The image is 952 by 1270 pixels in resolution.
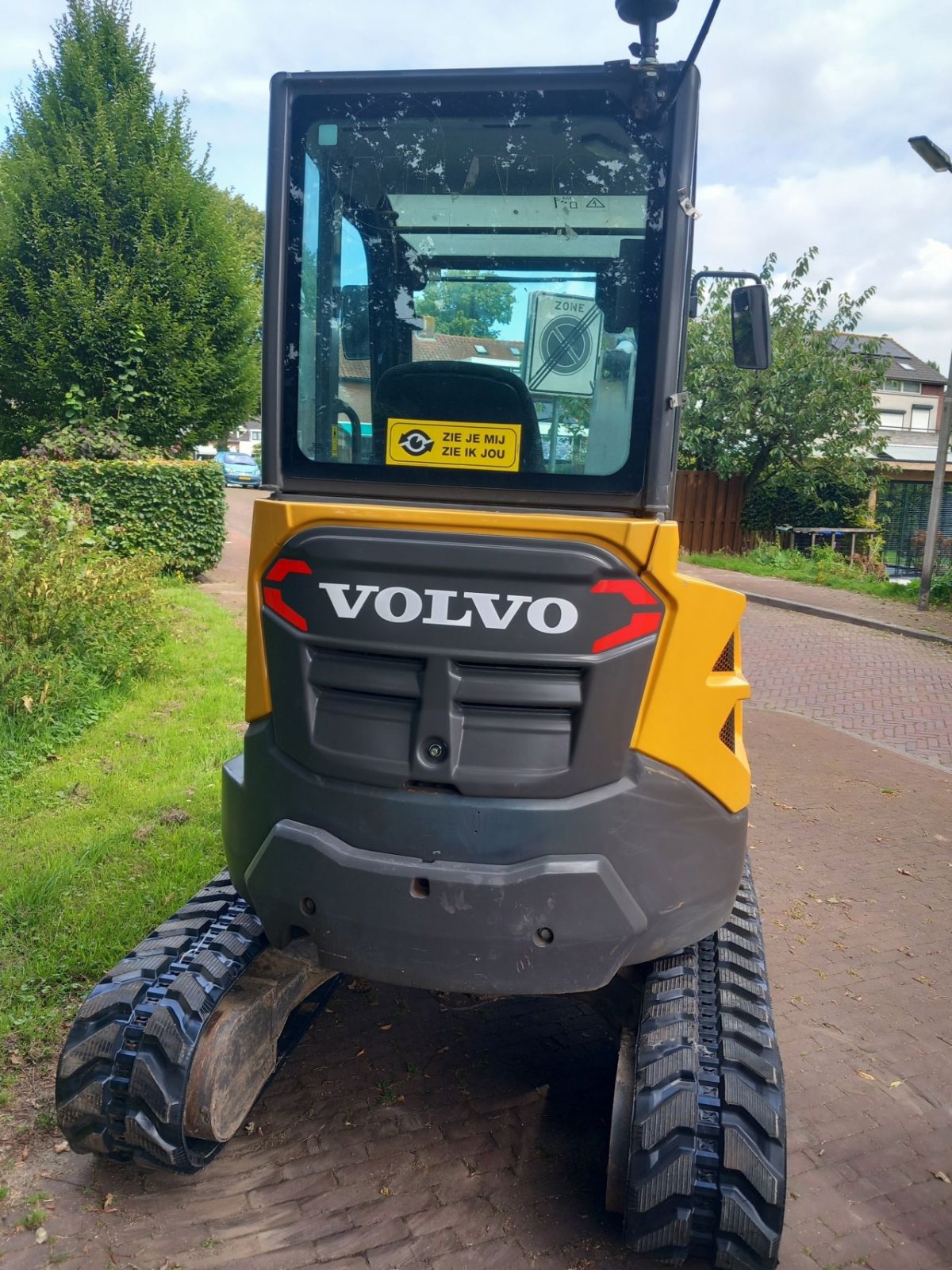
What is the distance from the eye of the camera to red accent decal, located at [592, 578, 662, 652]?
2.39 metres

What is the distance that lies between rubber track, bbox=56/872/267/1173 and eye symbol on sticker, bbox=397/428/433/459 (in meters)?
1.44

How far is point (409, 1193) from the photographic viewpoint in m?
2.83

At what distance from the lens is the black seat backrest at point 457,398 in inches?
101

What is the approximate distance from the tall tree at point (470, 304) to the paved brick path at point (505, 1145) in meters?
2.33

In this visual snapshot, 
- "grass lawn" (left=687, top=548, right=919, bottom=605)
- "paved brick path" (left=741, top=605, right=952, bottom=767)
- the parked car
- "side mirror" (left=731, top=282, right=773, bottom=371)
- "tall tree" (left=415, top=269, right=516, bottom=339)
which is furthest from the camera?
the parked car

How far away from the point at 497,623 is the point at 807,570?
1864cm

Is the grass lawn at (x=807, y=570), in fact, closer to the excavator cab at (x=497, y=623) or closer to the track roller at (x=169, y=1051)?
the excavator cab at (x=497, y=623)

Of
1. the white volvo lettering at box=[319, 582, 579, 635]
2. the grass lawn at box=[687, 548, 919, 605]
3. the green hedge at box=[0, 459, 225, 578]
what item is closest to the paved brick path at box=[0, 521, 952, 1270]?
the white volvo lettering at box=[319, 582, 579, 635]

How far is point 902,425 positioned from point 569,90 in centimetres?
6653

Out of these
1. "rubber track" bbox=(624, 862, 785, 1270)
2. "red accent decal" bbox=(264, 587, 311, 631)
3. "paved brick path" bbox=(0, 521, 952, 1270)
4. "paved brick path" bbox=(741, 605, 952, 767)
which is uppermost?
"red accent decal" bbox=(264, 587, 311, 631)

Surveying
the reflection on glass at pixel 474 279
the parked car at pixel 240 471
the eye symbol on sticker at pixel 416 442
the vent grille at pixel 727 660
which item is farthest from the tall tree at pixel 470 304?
the parked car at pixel 240 471

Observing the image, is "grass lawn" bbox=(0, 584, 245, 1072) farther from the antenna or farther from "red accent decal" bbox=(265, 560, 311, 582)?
the antenna

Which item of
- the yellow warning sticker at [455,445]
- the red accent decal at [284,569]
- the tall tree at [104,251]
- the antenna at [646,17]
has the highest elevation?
the tall tree at [104,251]

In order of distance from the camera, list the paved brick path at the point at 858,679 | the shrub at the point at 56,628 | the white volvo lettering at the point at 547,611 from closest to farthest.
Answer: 1. the white volvo lettering at the point at 547,611
2. the shrub at the point at 56,628
3. the paved brick path at the point at 858,679
